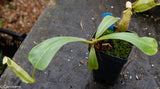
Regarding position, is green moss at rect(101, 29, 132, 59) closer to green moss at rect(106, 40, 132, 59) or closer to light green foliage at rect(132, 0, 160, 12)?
green moss at rect(106, 40, 132, 59)

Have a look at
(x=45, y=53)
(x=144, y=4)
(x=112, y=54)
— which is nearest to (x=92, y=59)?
(x=112, y=54)

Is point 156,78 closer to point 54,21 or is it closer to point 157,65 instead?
point 157,65

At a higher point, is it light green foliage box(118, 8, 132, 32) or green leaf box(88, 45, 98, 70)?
light green foliage box(118, 8, 132, 32)

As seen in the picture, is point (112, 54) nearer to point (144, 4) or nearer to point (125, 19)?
point (125, 19)

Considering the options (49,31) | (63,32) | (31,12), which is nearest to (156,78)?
(63,32)

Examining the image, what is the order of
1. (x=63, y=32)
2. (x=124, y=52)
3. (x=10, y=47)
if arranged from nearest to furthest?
(x=124, y=52) < (x=63, y=32) < (x=10, y=47)

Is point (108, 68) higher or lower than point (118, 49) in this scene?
lower

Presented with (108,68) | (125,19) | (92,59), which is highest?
(125,19)

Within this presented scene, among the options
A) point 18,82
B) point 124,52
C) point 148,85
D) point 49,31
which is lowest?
point 18,82

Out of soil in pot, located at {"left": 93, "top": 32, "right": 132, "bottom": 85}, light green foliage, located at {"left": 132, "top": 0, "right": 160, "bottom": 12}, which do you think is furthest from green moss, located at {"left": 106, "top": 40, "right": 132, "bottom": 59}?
light green foliage, located at {"left": 132, "top": 0, "right": 160, "bottom": 12}
